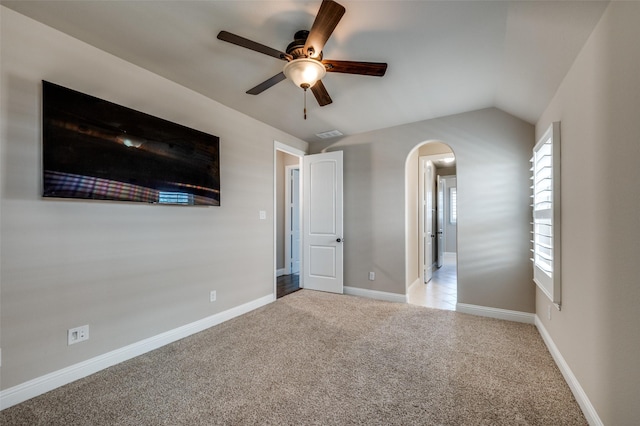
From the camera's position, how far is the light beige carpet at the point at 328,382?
1.70 metres

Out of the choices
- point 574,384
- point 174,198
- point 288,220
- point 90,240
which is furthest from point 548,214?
point 288,220

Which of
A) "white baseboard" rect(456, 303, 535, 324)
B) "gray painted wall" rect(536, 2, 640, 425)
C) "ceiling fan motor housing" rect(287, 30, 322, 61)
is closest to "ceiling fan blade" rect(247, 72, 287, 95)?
"ceiling fan motor housing" rect(287, 30, 322, 61)

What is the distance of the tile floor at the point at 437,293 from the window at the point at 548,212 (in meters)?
1.35

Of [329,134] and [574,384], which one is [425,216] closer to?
[329,134]

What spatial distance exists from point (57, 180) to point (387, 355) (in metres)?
2.94

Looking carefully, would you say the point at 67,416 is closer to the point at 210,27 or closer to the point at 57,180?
the point at 57,180

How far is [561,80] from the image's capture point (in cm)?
215

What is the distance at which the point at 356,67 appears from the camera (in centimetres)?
199

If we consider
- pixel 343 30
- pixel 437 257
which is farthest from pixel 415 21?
pixel 437 257

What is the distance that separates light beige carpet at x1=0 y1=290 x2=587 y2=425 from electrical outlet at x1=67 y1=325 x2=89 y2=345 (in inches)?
11.8

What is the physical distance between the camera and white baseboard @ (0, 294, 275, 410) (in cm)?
181

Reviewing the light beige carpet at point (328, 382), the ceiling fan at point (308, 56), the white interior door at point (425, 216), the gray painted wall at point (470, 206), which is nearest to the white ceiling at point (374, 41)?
the ceiling fan at point (308, 56)

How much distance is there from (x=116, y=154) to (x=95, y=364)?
1.69 metres

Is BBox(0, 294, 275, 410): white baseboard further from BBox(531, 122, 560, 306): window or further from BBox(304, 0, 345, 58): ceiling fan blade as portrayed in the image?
BBox(531, 122, 560, 306): window
